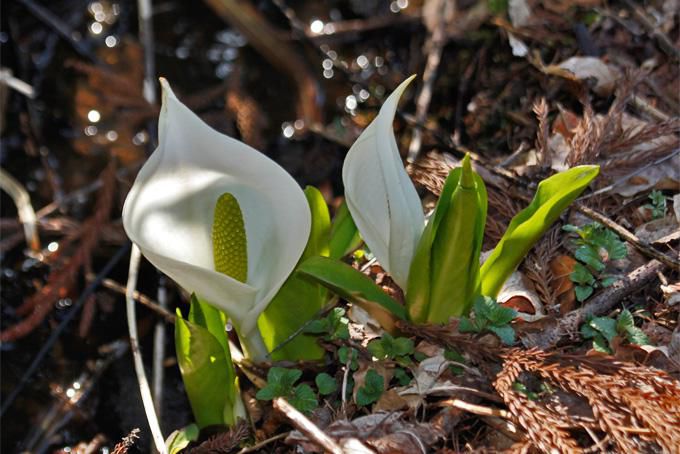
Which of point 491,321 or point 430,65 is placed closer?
point 491,321

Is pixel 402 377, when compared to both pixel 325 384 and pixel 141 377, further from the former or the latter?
pixel 141 377

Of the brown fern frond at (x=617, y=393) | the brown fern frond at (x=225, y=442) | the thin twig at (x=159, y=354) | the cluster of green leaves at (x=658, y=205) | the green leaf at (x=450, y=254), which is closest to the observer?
the brown fern frond at (x=617, y=393)

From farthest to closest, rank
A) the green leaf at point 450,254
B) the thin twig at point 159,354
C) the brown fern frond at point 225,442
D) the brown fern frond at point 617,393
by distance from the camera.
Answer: the thin twig at point 159,354 < the brown fern frond at point 225,442 < the green leaf at point 450,254 < the brown fern frond at point 617,393

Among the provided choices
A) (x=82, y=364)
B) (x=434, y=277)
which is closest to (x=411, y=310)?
(x=434, y=277)

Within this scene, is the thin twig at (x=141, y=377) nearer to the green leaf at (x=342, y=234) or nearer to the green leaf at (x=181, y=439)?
the green leaf at (x=181, y=439)

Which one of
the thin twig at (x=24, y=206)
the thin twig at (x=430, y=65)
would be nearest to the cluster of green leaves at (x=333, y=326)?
the thin twig at (x=430, y=65)

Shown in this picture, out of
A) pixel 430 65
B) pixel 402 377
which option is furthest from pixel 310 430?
pixel 430 65
